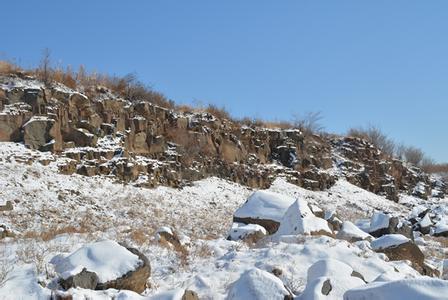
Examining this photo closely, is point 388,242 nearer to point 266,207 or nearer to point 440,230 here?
point 266,207

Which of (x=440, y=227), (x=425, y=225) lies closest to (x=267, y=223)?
(x=440, y=227)

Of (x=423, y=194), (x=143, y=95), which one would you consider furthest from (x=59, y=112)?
(x=423, y=194)

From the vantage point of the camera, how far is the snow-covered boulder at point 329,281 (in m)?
5.40

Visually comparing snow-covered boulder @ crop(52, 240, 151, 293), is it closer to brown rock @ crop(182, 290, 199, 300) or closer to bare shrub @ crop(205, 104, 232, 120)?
brown rock @ crop(182, 290, 199, 300)

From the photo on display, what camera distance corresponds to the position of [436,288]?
168 inches

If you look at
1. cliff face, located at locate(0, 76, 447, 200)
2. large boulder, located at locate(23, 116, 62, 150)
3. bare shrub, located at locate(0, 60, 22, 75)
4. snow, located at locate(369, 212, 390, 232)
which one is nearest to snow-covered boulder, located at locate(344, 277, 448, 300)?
snow, located at locate(369, 212, 390, 232)

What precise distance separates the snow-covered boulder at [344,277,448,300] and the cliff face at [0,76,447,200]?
1500 centimetres

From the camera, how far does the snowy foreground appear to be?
5434 mm

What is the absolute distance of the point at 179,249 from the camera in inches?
323

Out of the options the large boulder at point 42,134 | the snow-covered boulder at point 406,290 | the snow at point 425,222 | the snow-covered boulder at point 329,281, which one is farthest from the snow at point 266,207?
the snow at point 425,222

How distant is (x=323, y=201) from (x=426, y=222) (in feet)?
25.3

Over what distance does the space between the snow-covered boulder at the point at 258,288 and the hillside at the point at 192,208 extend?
0.06 feet

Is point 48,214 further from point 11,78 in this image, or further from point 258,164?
point 258,164

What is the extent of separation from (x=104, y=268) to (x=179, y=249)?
8.37 feet
